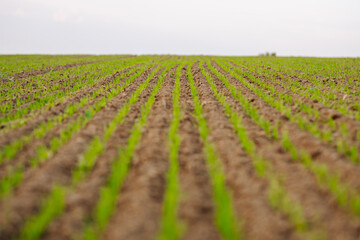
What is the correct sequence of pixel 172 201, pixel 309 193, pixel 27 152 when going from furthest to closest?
pixel 27 152 < pixel 309 193 < pixel 172 201

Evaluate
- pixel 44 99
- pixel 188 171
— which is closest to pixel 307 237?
pixel 188 171

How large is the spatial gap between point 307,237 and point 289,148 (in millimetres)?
2505

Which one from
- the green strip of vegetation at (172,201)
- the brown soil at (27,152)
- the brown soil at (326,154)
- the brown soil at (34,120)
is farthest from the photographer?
the brown soil at (34,120)

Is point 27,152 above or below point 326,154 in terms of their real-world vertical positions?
below

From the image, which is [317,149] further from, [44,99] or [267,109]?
[44,99]

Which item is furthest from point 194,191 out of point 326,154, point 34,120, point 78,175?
point 34,120

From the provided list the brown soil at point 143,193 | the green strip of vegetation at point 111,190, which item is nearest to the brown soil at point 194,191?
the brown soil at point 143,193

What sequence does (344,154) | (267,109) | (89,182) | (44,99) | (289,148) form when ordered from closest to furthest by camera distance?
1. (89,182)
2. (344,154)
3. (289,148)
4. (267,109)
5. (44,99)

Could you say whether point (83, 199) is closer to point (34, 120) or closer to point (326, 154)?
point (326, 154)

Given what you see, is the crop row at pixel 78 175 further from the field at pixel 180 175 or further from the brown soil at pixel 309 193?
the brown soil at pixel 309 193

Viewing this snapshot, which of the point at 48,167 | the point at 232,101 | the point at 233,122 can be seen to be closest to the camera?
the point at 48,167

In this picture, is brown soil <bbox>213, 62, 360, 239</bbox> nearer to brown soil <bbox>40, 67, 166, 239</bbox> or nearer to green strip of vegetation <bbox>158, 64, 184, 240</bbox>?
green strip of vegetation <bbox>158, 64, 184, 240</bbox>

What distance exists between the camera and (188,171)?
4074 millimetres

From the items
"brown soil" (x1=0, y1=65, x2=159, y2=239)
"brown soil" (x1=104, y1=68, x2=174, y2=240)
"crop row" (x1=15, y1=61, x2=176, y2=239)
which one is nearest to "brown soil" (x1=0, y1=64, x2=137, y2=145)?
"brown soil" (x1=0, y1=65, x2=159, y2=239)
